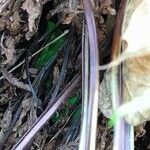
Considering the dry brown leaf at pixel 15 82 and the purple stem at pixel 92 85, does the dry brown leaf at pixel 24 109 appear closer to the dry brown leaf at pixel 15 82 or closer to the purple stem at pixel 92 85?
the dry brown leaf at pixel 15 82

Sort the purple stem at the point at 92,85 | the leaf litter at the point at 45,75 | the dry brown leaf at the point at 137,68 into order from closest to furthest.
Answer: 1. the dry brown leaf at the point at 137,68
2. the purple stem at the point at 92,85
3. the leaf litter at the point at 45,75

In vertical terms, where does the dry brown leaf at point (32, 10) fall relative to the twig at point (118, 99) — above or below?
above

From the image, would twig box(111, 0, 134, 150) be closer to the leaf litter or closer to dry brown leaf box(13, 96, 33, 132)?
the leaf litter

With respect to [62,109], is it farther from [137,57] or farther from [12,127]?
[137,57]

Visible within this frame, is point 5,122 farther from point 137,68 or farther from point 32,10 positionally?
point 137,68

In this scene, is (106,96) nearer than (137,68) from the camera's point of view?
No

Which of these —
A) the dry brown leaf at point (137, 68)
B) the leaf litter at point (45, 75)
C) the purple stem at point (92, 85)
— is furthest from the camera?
the leaf litter at point (45, 75)

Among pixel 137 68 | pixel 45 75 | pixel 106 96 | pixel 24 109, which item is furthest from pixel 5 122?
pixel 137 68

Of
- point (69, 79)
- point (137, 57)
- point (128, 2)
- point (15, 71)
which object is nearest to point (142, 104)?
point (137, 57)

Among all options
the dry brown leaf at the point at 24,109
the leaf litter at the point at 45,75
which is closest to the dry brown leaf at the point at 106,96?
the leaf litter at the point at 45,75

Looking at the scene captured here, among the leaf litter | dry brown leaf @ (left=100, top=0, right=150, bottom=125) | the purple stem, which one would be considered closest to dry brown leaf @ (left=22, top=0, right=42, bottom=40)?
the leaf litter

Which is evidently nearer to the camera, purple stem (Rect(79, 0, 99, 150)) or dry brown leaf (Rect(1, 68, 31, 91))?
purple stem (Rect(79, 0, 99, 150))
